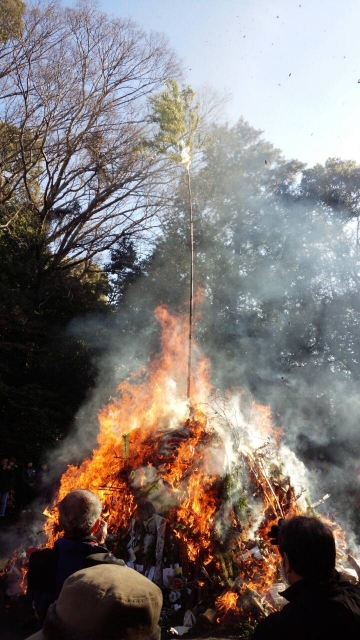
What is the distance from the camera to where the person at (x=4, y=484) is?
10.5 metres

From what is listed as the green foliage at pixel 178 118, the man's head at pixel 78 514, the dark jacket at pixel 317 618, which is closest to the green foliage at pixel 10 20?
the green foliage at pixel 178 118

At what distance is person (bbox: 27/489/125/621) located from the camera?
8.79ft

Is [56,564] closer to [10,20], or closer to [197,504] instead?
[197,504]

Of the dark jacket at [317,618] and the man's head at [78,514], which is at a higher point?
the man's head at [78,514]

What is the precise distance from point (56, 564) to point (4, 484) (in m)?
8.95

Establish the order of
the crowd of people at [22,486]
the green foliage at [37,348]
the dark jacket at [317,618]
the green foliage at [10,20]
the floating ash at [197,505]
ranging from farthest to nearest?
the green foliage at [10,20] → the green foliage at [37,348] → the crowd of people at [22,486] → the floating ash at [197,505] → the dark jacket at [317,618]

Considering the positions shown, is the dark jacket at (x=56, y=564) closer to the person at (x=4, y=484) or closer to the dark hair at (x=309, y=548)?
the dark hair at (x=309, y=548)

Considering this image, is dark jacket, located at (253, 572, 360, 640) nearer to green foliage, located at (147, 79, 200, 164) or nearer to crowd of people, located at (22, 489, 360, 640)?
crowd of people, located at (22, 489, 360, 640)

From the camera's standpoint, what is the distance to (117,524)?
656cm

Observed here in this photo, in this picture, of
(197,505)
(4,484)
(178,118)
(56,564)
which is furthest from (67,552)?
(178,118)

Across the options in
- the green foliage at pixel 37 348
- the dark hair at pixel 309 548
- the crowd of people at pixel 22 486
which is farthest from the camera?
the green foliage at pixel 37 348

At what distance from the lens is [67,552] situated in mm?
2695

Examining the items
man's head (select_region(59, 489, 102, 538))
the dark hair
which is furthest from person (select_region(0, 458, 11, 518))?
the dark hair

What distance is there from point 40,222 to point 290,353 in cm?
1070
